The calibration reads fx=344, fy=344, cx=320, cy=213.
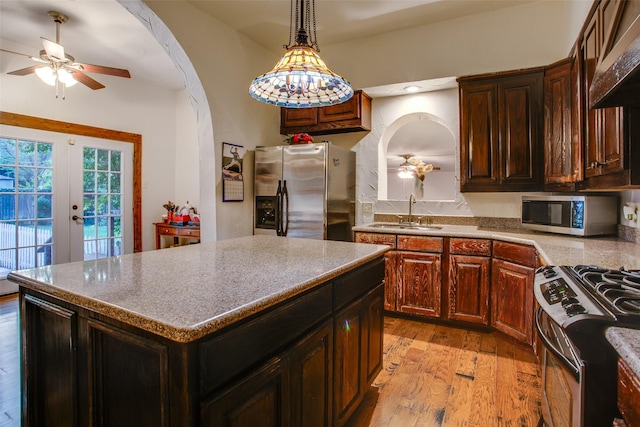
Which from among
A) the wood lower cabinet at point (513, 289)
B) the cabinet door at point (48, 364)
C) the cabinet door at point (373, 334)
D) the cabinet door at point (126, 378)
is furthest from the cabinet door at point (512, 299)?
the cabinet door at point (48, 364)

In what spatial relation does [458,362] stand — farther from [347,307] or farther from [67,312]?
[67,312]

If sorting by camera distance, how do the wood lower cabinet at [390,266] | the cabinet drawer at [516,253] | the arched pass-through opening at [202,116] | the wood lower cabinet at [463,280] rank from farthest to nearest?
the wood lower cabinet at [390,266] < the arched pass-through opening at [202,116] < the wood lower cabinet at [463,280] < the cabinet drawer at [516,253]

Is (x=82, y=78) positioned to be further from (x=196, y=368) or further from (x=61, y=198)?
(x=196, y=368)

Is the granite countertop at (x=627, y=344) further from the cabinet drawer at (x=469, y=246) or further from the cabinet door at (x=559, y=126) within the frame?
the cabinet drawer at (x=469, y=246)

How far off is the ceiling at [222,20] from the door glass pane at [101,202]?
1.30 meters

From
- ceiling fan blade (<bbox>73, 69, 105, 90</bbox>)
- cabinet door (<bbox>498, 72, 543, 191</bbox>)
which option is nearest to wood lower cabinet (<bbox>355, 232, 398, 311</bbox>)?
cabinet door (<bbox>498, 72, 543, 191</bbox>)

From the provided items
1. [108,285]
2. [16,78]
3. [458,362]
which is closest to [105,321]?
[108,285]

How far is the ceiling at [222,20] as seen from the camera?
310 cm

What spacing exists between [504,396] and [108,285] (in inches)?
85.6

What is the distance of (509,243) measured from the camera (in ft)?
8.77

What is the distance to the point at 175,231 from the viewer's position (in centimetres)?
489

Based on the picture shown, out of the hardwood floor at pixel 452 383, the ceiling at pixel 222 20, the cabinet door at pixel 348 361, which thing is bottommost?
the hardwood floor at pixel 452 383

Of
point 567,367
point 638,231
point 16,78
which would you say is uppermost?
point 16,78

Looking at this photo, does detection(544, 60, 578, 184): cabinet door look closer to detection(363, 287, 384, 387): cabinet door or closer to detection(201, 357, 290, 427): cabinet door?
detection(363, 287, 384, 387): cabinet door
